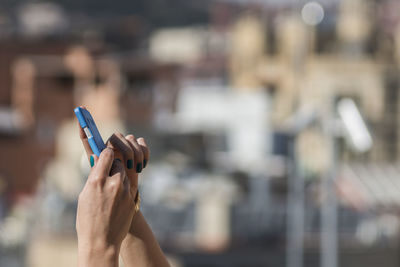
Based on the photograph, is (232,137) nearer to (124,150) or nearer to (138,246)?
(138,246)

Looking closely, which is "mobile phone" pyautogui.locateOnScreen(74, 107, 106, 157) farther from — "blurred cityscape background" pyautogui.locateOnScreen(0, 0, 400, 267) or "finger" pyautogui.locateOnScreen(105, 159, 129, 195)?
"blurred cityscape background" pyautogui.locateOnScreen(0, 0, 400, 267)

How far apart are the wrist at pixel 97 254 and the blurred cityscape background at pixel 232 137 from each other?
5015mm

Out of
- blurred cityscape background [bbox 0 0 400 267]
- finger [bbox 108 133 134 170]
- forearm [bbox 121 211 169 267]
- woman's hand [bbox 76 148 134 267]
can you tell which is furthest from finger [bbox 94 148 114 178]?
blurred cityscape background [bbox 0 0 400 267]

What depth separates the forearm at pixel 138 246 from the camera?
238cm

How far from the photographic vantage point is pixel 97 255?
2096mm

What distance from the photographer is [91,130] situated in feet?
7.09

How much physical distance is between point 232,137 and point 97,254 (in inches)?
1227

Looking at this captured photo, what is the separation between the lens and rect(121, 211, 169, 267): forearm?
2383 mm

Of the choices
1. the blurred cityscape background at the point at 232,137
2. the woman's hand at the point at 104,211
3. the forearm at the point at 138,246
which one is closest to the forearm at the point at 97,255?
the woman's hand at the point at 104,211

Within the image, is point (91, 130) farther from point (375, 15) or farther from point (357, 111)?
point (375, 15)

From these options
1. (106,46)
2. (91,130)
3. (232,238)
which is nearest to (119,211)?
(91,130)

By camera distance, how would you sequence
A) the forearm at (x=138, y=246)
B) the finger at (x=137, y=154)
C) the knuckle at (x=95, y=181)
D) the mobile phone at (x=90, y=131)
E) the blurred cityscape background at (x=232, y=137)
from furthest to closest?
the blurred cityscape background at (x=232, y=137) → the forearm at (x=138, y=246) → the finger at (x=137, y=154) → the mobile phone at (x=90, y=131) → the knuckle at (x=95, y=181)

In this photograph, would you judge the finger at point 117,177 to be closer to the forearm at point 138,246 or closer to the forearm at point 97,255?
the forearm at point 97,255

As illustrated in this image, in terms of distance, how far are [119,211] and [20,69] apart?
41.4 metres
